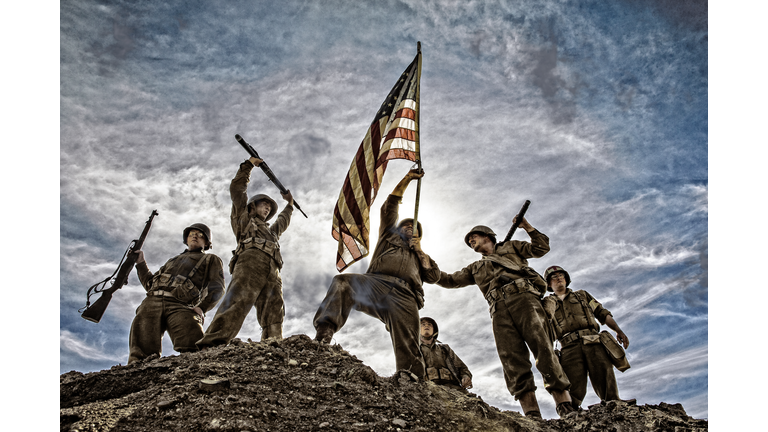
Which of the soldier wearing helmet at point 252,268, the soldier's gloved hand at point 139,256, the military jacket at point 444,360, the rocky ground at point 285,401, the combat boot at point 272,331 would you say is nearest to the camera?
the rocky ground at point 285,401

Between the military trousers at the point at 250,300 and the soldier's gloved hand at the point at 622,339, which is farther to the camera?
the soldier's gloved hand at the point at 622,339

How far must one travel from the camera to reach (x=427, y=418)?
485 centimetres

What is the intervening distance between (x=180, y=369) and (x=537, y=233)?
17.0 ft

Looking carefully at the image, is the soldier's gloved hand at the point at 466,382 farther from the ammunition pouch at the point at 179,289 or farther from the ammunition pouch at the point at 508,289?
the ammunition pouch at the point at 179,289

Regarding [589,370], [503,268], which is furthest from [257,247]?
[589,370]

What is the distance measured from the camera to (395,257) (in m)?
7.36

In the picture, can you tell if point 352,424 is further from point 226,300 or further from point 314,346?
point 226,300

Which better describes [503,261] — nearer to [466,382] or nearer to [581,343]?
[581,343]

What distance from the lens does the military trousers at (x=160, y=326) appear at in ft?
22.8

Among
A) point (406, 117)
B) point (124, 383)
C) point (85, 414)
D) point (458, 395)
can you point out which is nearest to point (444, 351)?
point (458, 395)

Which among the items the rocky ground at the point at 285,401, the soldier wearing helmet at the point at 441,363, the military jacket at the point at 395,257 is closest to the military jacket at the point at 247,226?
the military jacket at the point at 395,257

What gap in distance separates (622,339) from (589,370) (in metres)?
0.67

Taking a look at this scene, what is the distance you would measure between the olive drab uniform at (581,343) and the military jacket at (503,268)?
57 centimetres

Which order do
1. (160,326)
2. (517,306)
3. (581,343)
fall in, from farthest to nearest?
(581,343) < (160,326) < (517,306)
